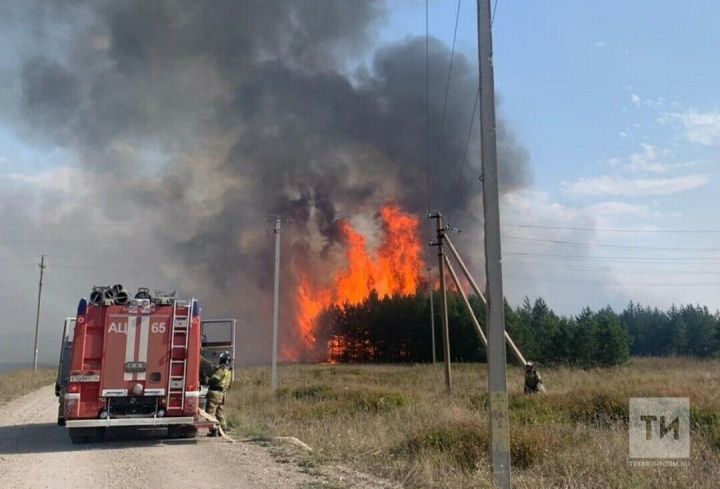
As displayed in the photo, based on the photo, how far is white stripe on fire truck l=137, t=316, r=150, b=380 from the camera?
36.8 ft

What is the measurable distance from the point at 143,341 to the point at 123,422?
1.60 meters

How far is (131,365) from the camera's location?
11203 mm

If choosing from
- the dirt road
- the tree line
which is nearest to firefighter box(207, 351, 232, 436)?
the dirt road

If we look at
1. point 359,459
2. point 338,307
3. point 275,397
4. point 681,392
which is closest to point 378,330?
point 338,307

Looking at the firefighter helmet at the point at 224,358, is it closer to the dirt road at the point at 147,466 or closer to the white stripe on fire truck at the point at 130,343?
the dirt road at the point at 147,466

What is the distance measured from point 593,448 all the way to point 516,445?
1.21m

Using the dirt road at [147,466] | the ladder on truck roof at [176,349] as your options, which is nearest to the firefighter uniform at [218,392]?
the dirt road at [147,466]

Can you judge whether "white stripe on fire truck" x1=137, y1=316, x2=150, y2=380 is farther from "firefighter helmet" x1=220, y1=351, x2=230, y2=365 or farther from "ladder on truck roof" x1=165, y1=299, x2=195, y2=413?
"firefighter helmet" x1=220, y1=351, x2=230, y2=365

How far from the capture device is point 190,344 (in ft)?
37.8

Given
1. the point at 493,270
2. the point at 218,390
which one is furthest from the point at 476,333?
the point at 493,270

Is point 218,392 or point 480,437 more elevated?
point 218,392

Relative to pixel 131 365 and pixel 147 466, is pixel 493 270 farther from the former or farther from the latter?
pixel 131 365

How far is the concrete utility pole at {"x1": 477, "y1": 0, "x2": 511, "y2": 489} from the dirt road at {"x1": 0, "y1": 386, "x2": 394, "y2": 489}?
80.9 inches

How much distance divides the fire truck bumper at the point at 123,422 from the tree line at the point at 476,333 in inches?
1272
